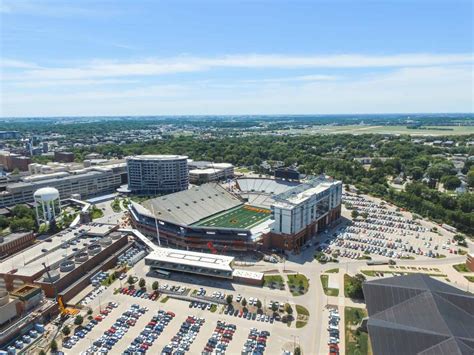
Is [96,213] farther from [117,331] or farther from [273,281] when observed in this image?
[273,281]

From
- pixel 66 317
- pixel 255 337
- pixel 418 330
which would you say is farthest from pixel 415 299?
pixel 66 317

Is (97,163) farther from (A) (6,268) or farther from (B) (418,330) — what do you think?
(B) (418,330)

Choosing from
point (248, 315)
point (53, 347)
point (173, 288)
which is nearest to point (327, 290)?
point (248, 315)

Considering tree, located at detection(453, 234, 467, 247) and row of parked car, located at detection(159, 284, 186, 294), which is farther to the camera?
tree, located at detection(453, 234, 467, 247)

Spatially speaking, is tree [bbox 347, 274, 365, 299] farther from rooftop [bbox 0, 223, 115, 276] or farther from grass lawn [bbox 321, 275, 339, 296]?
rooftop [bbox 0, 223, 115, 276]

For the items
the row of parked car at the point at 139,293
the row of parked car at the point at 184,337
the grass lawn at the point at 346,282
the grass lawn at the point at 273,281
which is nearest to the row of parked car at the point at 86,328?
the row of parked car at the point at 139,293

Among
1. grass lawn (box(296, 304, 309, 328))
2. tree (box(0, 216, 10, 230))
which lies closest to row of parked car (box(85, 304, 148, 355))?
grass lawn (box(296, 304, 309, 328))
